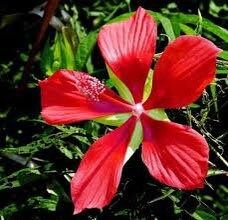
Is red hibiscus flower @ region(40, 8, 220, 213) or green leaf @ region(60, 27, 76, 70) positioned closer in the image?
red hibiscus flower @ region(40, 8, 220, 213)

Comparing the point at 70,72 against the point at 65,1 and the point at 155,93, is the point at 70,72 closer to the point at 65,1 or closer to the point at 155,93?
the point at 155,93

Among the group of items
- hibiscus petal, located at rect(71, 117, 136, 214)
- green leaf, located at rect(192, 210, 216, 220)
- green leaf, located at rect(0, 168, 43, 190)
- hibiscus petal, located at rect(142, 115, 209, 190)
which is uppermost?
hibiscus petal, located at rect(142, 115, 209, 190)

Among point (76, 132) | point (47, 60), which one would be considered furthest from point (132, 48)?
point (47, 60)

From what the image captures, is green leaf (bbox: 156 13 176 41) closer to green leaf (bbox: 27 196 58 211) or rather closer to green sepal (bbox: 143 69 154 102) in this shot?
green sepal (bbox: 143 69 154 102)

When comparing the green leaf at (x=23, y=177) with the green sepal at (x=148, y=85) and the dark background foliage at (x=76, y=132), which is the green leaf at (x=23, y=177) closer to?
the dark background foliage at (x=76, y=132)

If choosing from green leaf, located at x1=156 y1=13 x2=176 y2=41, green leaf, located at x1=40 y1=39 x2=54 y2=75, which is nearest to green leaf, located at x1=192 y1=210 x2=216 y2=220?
green leaf, located at x1=156 y1=13 x2=176 y2=41

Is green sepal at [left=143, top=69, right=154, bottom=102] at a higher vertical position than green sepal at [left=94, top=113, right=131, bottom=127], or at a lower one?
higher

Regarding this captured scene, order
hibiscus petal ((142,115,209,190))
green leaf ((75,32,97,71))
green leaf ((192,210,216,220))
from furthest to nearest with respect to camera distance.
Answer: green leaf ((75,32,97,71)) < green leaf ((192,210,216,220)) < hibiscus petal ((142,115,209,190))
